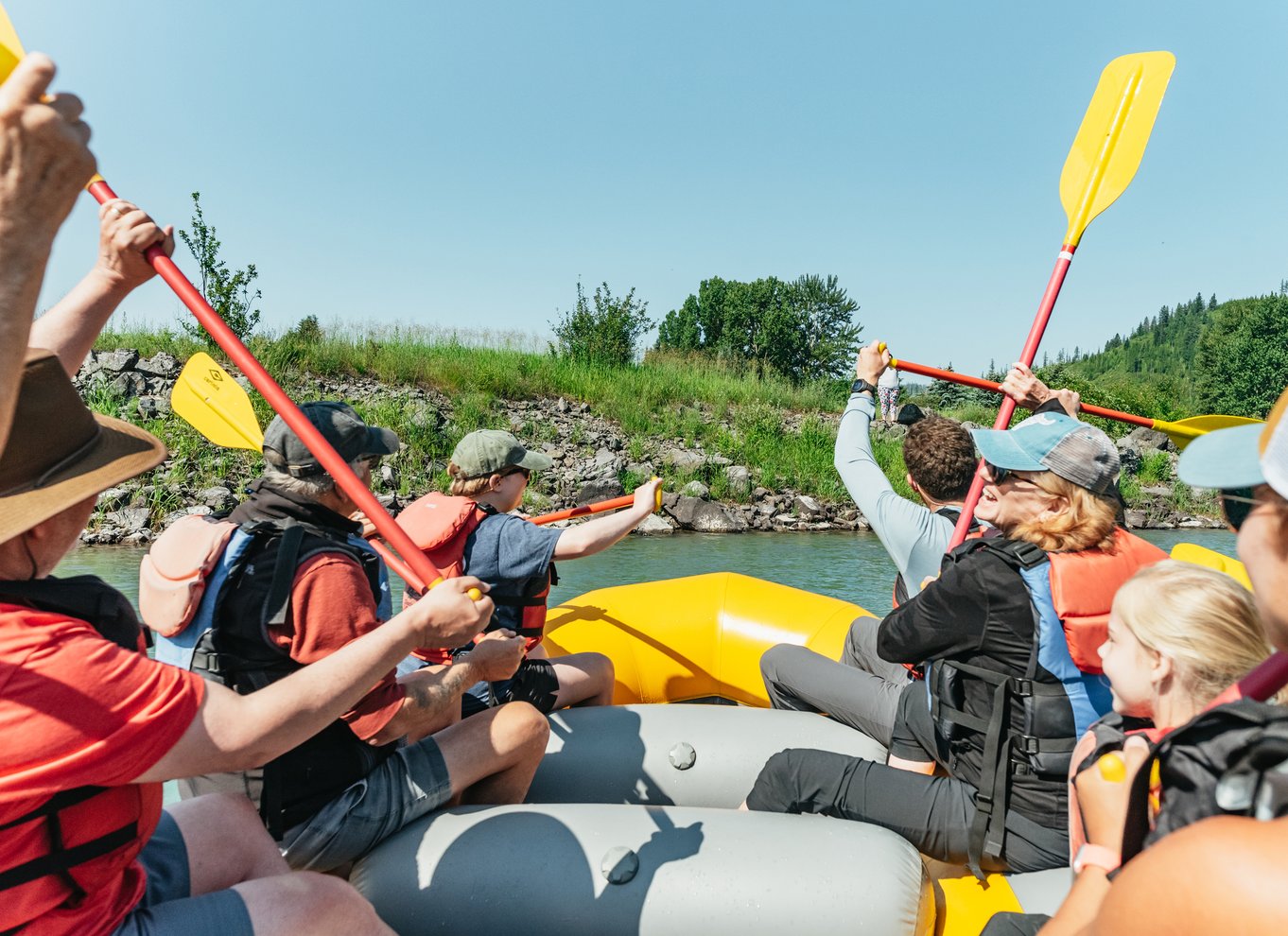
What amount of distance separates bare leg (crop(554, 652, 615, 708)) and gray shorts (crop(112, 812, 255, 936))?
136 cm

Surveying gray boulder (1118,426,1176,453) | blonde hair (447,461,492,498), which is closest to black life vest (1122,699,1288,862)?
blonde hair (447,461,492,498)

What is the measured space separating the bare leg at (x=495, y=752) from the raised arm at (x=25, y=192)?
1.11m

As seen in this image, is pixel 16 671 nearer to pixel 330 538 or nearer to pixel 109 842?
pixel 109 842

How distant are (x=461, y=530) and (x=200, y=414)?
32.2 inches

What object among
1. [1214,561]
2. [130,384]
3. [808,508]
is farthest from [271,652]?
[130,384]

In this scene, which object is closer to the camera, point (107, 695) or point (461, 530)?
point (107, 695)

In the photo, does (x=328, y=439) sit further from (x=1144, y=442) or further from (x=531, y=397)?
(x=1144, y=442)

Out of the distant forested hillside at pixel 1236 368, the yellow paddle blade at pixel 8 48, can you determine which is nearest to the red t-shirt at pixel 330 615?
the yellow paddle blade at pixel 8 48

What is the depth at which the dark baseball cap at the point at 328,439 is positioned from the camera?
169 centimetres

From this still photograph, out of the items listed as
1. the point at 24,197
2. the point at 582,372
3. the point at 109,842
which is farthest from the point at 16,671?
the point at 582,372

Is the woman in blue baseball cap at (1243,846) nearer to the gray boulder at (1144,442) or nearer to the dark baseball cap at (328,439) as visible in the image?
the dark baseball cap at (328,439)

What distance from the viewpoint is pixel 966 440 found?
7.80ft

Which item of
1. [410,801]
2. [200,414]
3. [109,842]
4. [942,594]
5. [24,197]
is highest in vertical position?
[24,197]

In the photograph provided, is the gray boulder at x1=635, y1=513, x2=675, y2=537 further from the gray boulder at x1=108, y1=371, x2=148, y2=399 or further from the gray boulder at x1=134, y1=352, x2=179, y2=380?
the gray boulder at x1=108, y1=371, x2=148, y2=399
